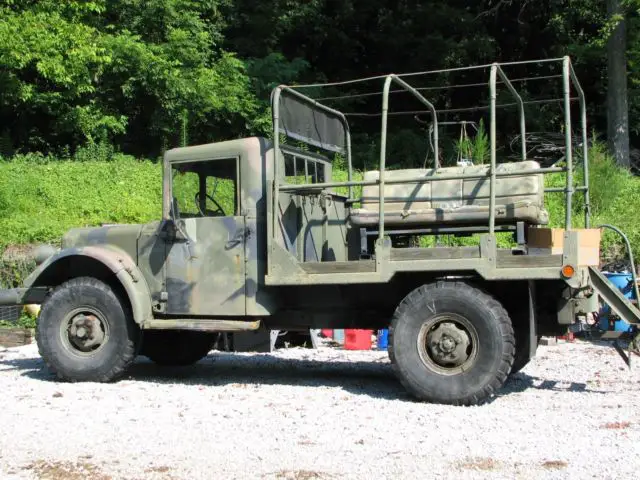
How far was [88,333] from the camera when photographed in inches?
332

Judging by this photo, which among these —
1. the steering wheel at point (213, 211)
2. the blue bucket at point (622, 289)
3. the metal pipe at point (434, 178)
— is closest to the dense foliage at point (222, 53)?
the blue bucket at point (622, 289)

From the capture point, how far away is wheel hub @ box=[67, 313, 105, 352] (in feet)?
27.7

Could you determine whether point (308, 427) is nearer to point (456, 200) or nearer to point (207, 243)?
point (207, 243)

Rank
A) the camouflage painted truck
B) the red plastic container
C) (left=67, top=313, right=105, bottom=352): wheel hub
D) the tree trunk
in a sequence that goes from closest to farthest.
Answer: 1. the camouflage painted truck
2. (left=67, top=313, right=105, bottom=352): wheel hub
3. the red plastic container
4. the tree trunk

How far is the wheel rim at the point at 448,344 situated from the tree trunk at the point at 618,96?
15.1 metres

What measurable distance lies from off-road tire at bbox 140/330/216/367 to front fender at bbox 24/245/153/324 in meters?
1.36

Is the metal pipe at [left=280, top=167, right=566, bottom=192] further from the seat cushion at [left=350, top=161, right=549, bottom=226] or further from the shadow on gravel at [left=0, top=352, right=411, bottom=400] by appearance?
the shadow on gravel at [left=0, top=352, right=411, bottom=400]

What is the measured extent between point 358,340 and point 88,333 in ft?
Result: 13.7

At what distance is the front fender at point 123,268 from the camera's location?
8211 millimetres

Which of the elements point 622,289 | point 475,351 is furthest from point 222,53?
point 475,351

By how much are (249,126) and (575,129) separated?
9.36m

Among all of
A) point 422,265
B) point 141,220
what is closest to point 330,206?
point 422,265

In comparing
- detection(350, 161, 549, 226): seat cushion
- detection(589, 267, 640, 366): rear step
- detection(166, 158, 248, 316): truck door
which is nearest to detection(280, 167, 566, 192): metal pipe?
detection(350, 161, 549, 226): seat cushion

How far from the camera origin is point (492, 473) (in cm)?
493
